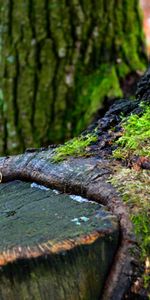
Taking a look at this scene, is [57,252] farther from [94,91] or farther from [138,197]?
[94,91]

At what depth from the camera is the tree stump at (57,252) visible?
957 millimetres

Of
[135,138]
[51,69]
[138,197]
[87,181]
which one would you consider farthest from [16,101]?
[138,197]

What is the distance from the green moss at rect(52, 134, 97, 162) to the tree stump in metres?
0.26

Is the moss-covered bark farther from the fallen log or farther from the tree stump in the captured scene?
the tree stump

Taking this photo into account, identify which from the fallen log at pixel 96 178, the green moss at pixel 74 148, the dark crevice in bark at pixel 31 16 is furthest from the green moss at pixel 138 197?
the dark crevice in bark at pixel 31 16

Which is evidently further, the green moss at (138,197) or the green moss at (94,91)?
the green moss at (94,91)

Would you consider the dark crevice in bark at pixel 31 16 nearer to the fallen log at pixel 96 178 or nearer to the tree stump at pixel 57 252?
the fallen log at pixel 96 178

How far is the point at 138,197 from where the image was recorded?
1123 mm

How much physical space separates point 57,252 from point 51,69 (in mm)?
1936

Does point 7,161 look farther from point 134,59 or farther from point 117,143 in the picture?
point 134,59

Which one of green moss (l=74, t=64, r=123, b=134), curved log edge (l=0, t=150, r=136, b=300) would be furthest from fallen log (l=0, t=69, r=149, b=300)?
green moss (l=74, t=64, r=123, b=134)

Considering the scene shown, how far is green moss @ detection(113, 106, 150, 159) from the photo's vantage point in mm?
1299

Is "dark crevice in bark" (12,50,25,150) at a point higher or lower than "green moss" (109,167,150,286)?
lower

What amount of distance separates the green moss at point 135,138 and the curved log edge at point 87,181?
6 cm
